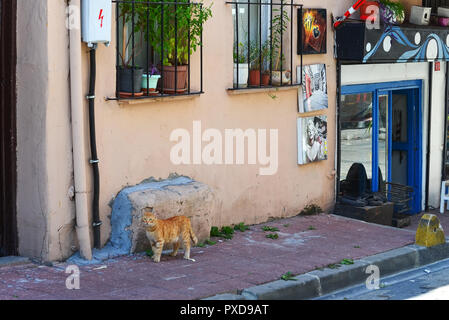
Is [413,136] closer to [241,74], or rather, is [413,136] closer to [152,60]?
[241,74]

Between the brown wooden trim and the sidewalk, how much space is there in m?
0.45

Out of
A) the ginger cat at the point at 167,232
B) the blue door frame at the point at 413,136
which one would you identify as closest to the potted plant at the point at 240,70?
the ginger cat at the point at 167,232

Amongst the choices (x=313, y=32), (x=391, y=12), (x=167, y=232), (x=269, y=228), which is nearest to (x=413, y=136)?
(x=391, y=12)

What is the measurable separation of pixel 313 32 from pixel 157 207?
12.3 ft

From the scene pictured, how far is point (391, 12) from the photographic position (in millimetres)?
11297

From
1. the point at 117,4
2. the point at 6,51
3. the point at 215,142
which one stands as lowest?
the point at 215,142

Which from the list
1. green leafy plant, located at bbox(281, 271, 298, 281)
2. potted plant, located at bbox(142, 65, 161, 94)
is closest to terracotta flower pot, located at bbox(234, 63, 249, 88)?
potted plant, located at bbox(142, 65, 161, 94)

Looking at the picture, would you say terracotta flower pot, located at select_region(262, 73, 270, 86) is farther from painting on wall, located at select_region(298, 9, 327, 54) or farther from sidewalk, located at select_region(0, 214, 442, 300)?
sidewalk, located at select_region(0, 214, 442, 300)

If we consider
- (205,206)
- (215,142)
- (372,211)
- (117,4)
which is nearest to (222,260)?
(205,206)

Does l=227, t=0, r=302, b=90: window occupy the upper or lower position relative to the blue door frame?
upper

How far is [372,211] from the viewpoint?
35.5 feet

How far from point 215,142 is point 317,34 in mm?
2345

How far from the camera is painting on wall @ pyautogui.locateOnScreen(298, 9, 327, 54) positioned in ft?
33.4

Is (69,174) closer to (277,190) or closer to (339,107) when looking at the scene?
(277,190)
